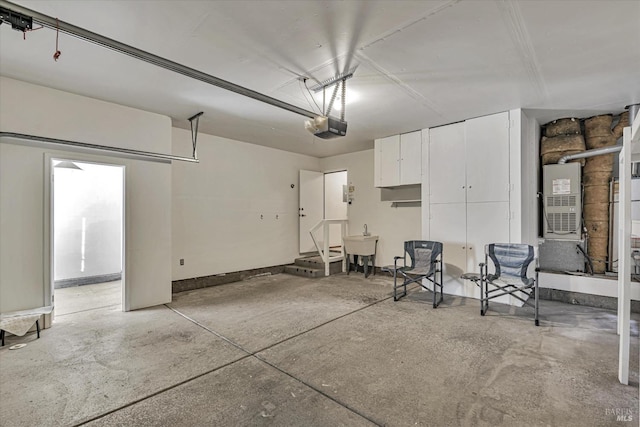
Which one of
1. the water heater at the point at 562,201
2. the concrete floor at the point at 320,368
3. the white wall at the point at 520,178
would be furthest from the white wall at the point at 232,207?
the water heater at the point at 562,201

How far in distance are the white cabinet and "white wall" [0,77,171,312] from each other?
3.53 m

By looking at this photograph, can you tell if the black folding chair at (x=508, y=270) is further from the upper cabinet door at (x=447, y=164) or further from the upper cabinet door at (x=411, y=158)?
the upper cabinet door at (x=411, y=158)

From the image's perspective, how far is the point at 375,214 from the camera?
632 cm

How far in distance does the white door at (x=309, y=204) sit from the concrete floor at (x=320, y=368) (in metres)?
3.04

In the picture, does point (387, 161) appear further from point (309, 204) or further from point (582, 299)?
point (582, 299)

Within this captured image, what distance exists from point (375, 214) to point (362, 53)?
4.04m

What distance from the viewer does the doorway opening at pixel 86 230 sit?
5344 millimetres

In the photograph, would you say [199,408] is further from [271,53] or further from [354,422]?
[271,53]

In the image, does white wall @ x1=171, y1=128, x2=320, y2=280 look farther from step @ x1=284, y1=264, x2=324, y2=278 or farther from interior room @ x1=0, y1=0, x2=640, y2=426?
step @ x1=284, y1=264, x2=324, y2=278

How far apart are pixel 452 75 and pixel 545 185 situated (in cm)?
268

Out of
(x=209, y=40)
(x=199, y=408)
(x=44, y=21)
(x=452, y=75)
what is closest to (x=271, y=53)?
(x=209, y=40)

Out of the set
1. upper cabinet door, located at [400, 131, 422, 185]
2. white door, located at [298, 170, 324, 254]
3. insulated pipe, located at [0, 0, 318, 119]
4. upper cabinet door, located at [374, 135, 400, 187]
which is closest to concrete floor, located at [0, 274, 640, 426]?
upper cabinet door, located at [400, 131, 422, 185]

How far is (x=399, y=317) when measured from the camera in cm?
362

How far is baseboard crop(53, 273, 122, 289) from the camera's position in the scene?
5.32m
